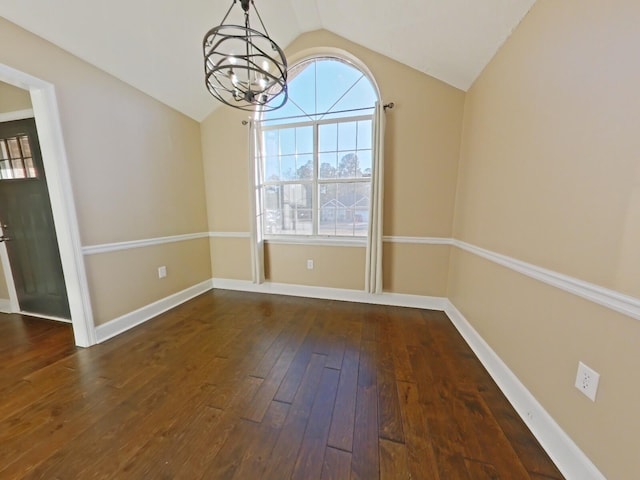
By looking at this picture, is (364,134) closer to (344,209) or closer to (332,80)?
(332,80)

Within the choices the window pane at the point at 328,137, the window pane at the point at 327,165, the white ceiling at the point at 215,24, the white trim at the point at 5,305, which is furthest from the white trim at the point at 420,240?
the white trim at the point at 5,305

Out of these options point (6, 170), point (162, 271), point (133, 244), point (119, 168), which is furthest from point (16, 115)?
point (162, 271)

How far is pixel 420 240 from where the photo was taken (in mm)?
2670

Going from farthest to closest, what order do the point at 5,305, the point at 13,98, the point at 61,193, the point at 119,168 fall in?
the point at 5,305, the point at 119,168, the point at 13,98, the point at 61,193

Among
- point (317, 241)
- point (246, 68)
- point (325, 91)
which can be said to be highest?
point (325, 91)

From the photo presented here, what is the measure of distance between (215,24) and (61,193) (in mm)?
1913

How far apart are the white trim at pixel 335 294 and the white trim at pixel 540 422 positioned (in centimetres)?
82

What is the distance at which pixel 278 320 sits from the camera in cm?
248

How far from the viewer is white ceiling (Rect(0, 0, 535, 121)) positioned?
1597 mm

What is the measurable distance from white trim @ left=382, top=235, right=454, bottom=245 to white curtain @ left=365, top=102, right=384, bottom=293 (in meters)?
0.17

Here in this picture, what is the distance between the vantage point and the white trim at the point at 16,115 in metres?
2.07

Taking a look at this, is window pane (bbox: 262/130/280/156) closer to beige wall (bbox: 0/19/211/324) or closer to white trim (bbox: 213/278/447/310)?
beige wall (bbox: 0/19/211/324)

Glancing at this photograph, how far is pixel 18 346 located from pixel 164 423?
180cm

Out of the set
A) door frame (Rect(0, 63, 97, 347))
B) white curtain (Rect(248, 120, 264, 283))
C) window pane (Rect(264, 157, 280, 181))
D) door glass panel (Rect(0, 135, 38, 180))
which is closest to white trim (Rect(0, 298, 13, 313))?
door glass panel (Rect(0, 135, 38, 180))
